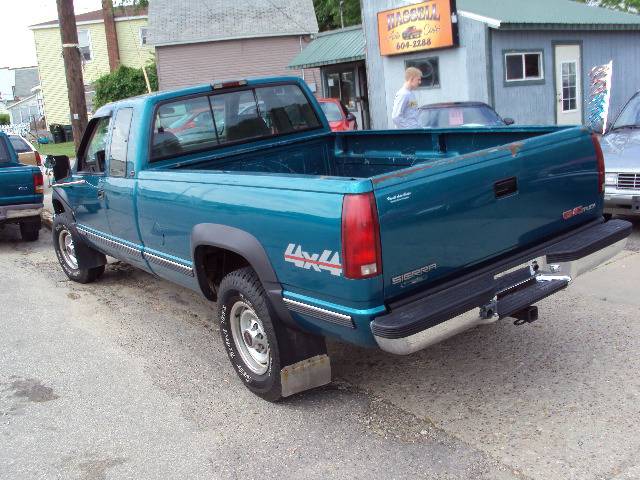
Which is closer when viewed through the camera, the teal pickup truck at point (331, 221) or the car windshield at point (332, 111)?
the teal pickup truck at point (331, 221)

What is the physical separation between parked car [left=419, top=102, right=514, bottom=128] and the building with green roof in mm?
4052

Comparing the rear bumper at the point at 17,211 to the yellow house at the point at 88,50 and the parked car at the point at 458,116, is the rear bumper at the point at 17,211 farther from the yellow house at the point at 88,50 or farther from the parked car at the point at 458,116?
the yellow house at the point at 88,50

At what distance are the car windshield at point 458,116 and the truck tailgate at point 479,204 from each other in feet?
23.7

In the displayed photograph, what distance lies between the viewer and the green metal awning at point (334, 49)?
21094 millimetres

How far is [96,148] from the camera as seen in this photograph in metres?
6.33

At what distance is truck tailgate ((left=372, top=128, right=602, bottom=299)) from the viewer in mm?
3420

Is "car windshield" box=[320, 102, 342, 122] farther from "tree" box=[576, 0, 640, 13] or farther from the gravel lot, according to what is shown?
"tree" box=[576, 0, 640, 13]

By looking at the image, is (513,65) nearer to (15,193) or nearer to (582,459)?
(15,193)

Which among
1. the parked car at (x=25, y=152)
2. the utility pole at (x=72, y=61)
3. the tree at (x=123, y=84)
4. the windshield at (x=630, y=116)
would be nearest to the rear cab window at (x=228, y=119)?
Result: the windshield at (x=630, y=116)

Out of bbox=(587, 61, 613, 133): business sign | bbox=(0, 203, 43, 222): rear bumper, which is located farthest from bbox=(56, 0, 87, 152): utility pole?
bbox=(587, 61, 613, 133): business sign

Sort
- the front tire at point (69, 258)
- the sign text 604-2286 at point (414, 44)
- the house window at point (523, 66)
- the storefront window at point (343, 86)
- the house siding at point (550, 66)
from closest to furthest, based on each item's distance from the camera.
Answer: the front tire at point (69, 258)
the house siding at point (550, 66)
the house window at point (523, 66)
the sign text 604-2286 at point (414, 44)
the storefront window at point (343, 86)

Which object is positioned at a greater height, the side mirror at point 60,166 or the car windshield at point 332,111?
the car windshield at point 332,111

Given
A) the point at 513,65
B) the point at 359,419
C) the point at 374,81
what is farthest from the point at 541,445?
the point at 374,81

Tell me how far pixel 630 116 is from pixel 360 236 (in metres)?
6.69
